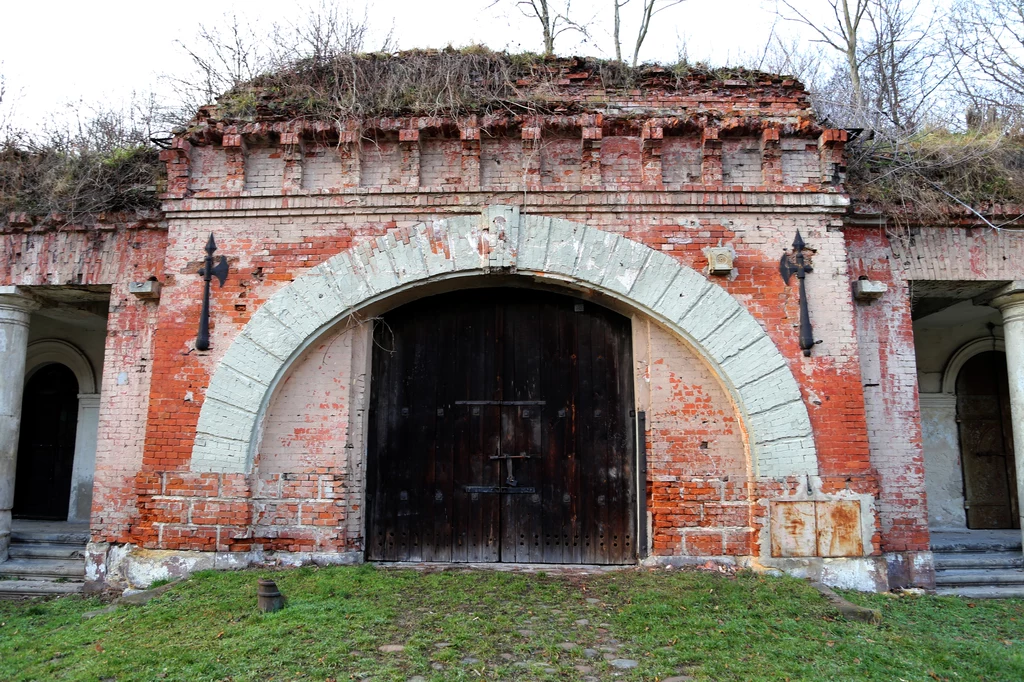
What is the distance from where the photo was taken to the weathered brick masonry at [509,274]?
249 inches

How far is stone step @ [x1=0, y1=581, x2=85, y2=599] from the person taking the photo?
22.3ft

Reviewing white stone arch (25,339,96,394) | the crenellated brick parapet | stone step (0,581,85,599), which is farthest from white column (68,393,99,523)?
the crenellated brick parapet

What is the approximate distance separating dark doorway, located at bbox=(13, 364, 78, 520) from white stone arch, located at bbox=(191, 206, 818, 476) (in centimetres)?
506

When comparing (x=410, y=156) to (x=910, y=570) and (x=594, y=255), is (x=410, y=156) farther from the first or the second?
(x=910, y=570)

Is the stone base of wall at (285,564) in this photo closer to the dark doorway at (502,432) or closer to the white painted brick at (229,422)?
the dark doorway at (502,432)

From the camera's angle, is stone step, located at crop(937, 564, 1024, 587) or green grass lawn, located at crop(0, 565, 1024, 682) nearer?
green grass lawn, located at crop(0, 565, 1024, 682)

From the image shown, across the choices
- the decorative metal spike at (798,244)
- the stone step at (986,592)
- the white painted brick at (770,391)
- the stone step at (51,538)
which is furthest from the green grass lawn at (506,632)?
the decorative metal spike at (798,244)

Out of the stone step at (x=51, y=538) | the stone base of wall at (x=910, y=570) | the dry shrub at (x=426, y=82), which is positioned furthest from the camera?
the stone step at (x=51, y=538)

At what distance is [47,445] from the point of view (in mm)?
10039

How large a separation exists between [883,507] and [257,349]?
19.7 feet

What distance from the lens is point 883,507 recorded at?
656 cm

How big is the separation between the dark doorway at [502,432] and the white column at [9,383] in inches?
156

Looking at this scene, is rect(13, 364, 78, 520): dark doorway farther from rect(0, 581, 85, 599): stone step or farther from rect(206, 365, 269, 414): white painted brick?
rect(206, 365, 269, 414): white painted brick

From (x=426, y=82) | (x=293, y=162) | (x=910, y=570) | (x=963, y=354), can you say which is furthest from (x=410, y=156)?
(x=963, y=354)
